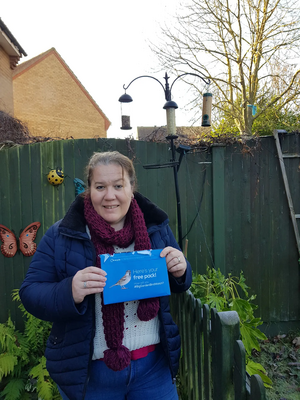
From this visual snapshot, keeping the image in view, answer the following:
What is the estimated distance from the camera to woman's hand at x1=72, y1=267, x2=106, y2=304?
118 cm

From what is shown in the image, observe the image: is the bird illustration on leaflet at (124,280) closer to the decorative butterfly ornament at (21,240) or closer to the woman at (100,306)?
the woman at (100,306)

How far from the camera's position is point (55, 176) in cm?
304

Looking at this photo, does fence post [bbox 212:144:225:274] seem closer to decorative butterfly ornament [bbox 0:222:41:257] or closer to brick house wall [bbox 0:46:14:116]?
decorative butterfly ornament [bbox 0:222:41:257]

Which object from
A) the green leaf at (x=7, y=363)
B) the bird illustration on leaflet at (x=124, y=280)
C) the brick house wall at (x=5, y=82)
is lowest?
the green leaf at (x=7, y=363)

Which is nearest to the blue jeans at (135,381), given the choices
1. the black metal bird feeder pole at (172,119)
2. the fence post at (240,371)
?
the fence post at (240,371)

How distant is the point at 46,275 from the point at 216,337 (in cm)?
85

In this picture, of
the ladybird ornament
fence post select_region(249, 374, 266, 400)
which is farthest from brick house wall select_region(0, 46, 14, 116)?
fence post select_region(249, 374, 266, 400)

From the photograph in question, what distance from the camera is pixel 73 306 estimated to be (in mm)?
1183

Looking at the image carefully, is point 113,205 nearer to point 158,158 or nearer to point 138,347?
point 138,347

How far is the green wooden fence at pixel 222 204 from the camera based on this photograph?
3.10 m

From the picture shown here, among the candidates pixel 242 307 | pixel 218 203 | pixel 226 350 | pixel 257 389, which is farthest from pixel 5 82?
pixel 257 389

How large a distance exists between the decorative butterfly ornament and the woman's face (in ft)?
6.36

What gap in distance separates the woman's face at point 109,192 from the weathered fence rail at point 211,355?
0.69 m

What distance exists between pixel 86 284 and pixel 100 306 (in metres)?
0.22
